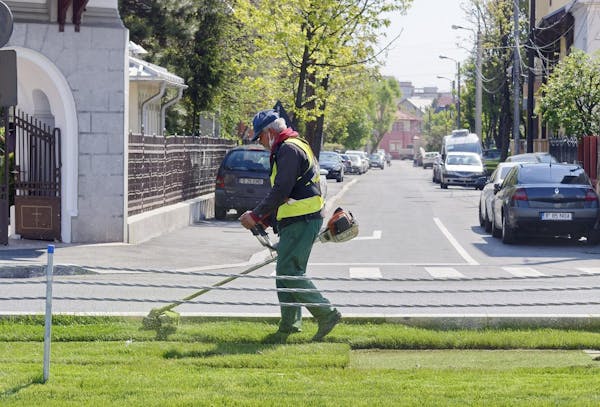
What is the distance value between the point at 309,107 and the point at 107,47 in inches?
952

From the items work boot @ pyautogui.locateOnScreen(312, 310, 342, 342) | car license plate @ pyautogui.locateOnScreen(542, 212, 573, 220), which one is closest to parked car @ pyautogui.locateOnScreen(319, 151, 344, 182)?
car license plate @ pyautogui.locateOnScreen(542, 212, 573, 220)

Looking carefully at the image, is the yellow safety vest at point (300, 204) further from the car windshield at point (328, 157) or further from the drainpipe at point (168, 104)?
the car windshield at point (328, 157)

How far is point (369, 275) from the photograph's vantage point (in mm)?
16500

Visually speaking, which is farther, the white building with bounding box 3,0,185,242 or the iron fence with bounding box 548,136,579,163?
the iron fence with bounding box 548,136,579,163

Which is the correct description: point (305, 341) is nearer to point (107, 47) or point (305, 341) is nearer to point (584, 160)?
point (107, 47)

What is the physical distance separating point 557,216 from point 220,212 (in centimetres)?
903

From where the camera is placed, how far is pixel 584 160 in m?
Answer: 33.1

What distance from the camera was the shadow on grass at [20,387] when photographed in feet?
24.5

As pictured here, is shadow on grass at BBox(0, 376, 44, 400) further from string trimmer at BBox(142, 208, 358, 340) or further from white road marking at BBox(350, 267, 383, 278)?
white road marking at BBox(350, 267, 383, 278)

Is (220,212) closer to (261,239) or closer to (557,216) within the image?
(557,216)

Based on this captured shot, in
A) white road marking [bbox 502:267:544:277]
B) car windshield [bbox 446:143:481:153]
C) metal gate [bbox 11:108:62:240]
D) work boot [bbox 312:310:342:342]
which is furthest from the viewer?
car windshield [bbox 446:143:481:153]

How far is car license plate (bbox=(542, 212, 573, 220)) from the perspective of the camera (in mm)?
21828

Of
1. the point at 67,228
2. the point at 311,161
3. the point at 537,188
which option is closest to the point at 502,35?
the point at 537,188

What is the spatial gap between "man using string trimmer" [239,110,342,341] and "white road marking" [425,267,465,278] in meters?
6.38
